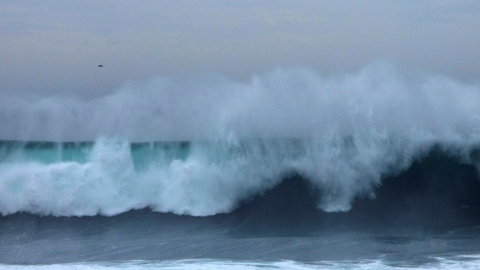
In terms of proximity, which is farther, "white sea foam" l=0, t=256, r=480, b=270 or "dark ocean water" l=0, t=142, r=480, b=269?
"dark ocean water" l=0, t=142, r=480, b=269

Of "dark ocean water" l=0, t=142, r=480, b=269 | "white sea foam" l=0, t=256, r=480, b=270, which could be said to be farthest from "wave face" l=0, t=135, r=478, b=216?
"white sea foam" l=0, t=256, r=480, b=270

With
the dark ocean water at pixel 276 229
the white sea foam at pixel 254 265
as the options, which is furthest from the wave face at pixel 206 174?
the white sea foam at pixel 254 265

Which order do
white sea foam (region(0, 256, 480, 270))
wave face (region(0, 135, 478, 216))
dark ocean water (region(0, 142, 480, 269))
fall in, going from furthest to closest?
wave face (region(0, 135, 478, 216)) < dark ocean water (region(0, 142, 480, 269)) < white sea foam (region(0, 256, 480, 270))

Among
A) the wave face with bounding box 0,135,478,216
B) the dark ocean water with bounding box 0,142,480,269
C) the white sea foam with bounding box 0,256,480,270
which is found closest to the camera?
the white sea foam with bounding box 0,256,480,270

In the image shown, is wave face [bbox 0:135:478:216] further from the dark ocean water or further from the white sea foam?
the white sea foam

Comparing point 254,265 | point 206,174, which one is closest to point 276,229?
point 206,174

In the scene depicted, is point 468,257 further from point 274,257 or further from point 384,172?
point 384,172

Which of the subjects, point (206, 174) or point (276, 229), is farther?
point (206, 174)

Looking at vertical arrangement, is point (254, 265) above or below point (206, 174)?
below

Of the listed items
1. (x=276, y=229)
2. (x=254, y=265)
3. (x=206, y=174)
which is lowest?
(x=254, y=265)

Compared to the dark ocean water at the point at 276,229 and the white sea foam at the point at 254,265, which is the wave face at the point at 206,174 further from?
the white sea foam at the point at 254,265

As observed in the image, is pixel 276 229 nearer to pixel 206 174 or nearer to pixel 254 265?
pixel 206 174

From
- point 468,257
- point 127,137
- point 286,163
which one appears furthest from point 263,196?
point 468,257

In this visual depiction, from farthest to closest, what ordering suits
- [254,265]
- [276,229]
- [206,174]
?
[206,174], [276,229], [254,265]
